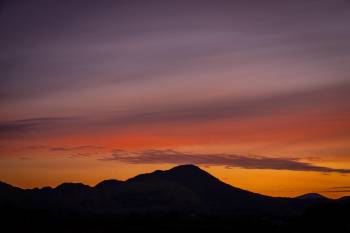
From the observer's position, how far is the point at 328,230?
326 feet

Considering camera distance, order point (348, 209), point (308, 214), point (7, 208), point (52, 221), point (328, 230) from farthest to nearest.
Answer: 1. point (7, 208)
2. point (52, 221)
3. point (308, 214)
4. point (348, 209)
5. point (328, 230)

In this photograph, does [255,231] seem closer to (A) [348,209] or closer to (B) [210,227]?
(B) [210,227]

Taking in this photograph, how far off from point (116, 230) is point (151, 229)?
810 centimetres

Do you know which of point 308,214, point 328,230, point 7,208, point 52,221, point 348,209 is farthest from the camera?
point 7,208

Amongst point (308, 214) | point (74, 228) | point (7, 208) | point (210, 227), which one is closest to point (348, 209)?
point (308, 214)

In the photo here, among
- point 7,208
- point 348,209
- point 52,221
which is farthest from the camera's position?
point 7,208

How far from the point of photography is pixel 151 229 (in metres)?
117

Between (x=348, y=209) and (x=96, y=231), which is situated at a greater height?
(x=348, y=209)

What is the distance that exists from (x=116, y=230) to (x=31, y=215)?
1192 inches

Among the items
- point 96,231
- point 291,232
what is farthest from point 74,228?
point 291,232

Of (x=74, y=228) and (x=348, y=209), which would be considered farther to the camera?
(x=74, y=228)

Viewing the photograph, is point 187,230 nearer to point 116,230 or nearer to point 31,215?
point 116,230

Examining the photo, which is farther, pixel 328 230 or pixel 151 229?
pixel 151 229

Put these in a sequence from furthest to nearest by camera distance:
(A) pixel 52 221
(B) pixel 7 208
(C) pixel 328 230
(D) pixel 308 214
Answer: (B) pixel 7 208 → (A) pixel 52 221 → (D) pixel 308 214 → (C) pixel 328 230
